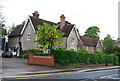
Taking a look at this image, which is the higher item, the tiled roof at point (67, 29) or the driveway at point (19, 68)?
the tiled roof at point (67, 29)

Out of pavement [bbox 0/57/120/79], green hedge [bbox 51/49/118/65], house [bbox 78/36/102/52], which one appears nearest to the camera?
pavement [bbox 0/57/120/79]

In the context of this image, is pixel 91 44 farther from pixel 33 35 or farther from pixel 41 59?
pixel 41 59

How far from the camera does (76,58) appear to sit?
2277 cm

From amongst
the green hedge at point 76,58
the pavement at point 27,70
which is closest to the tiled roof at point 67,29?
the green hedge at point 76,58

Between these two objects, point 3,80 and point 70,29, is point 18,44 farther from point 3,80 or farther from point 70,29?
point 3,80

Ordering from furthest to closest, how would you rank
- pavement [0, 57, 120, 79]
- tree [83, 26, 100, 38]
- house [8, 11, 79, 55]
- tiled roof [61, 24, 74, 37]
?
1. tree [83, 26, 100, 38]
2. tiled roof [61, 24, 74, 37]
3. house [8, 11, 79, 55]
4. pavement [0, 57, 120, 79]

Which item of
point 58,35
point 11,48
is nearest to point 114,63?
point 58,35

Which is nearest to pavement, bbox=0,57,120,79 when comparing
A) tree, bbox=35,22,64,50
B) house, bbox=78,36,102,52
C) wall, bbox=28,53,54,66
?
wall, bbox=28,53,54,66

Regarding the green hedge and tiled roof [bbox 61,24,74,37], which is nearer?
the green hedge

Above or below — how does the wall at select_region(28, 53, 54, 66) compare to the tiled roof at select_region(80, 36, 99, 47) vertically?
below

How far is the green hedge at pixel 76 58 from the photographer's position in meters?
20.9

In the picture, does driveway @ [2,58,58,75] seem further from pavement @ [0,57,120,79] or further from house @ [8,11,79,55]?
house @ [8,11,79,55]

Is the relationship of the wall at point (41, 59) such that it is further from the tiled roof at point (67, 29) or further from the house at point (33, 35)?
the tiled roof at point (67, 29)

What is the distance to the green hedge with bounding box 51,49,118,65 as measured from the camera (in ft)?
68.4
